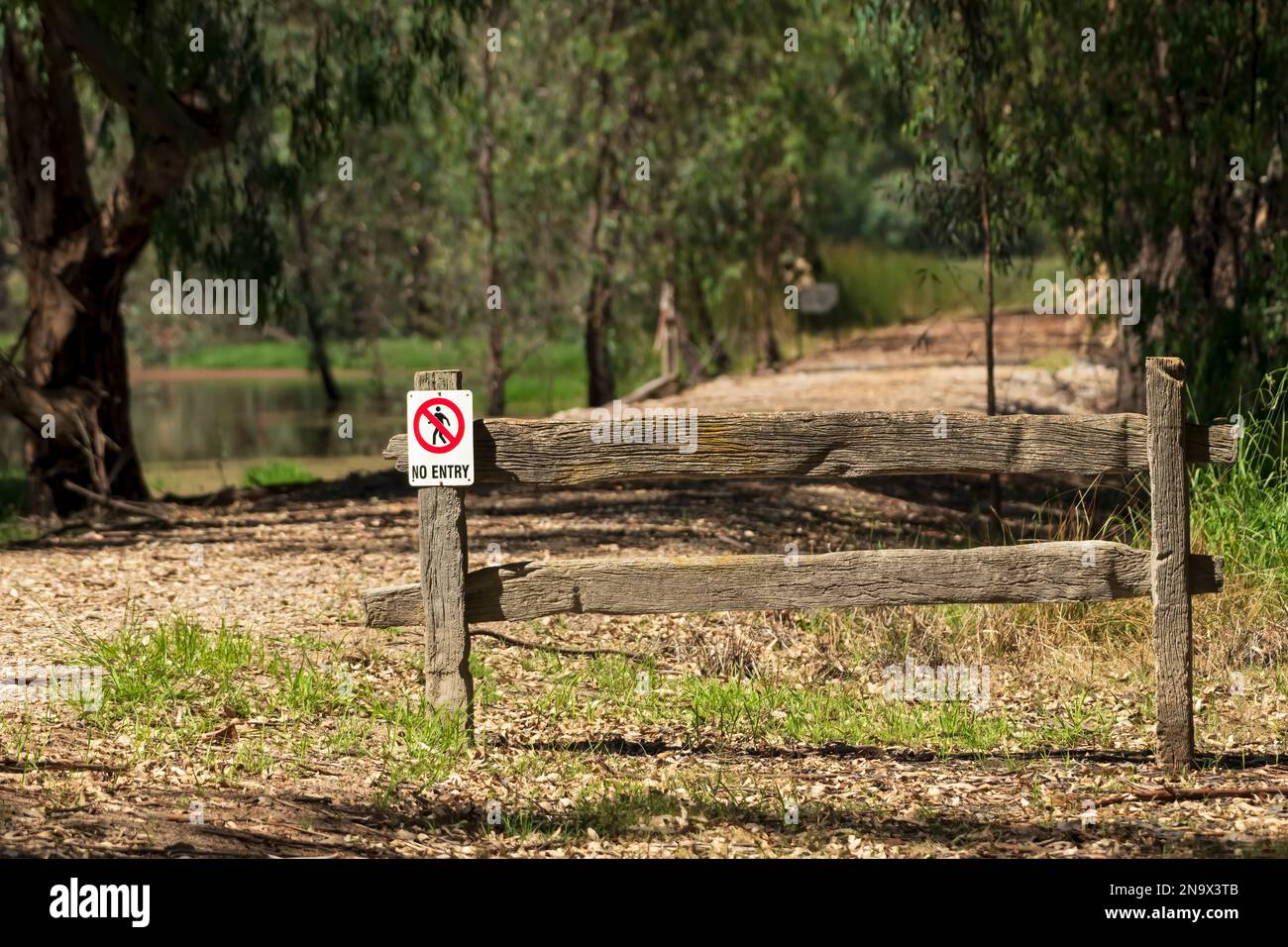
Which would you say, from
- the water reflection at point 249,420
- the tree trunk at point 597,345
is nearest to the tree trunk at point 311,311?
the water reflection at point 249,420

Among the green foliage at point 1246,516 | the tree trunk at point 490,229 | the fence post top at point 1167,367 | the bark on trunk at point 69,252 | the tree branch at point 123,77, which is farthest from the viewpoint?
the tree trunk at point 490,229

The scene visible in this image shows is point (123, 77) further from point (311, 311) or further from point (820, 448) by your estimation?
point (311, 311)

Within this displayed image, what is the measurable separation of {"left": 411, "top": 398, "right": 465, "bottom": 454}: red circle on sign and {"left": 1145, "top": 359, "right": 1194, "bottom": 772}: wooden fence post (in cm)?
269

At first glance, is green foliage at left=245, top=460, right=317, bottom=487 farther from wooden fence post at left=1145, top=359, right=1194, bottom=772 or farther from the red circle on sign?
wooden fence post at left=1145, top=359, right=1194, bottom=772

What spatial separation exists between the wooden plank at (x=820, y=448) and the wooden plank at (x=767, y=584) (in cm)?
35

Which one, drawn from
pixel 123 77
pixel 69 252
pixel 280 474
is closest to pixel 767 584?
pixel 123 77

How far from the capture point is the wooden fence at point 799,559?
21.4 feet

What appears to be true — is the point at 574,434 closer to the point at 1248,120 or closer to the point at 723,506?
the point at 723,506

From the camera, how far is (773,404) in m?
19.0

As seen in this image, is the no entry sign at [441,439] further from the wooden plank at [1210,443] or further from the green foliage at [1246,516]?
the green foliage at [1246,516]

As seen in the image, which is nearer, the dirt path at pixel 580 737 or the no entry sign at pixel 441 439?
the dirt path at pixel 580 737

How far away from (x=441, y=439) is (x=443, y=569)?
1.69ft

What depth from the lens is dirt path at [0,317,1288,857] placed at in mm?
5828

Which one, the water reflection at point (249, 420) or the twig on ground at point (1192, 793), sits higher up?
the water reflection at point (249, 420)
